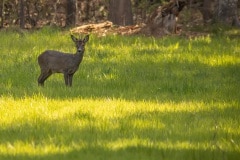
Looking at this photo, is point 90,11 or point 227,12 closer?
point 227,12

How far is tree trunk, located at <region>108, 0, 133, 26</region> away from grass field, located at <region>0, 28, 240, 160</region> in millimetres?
7180

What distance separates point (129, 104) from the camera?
12.3 metres

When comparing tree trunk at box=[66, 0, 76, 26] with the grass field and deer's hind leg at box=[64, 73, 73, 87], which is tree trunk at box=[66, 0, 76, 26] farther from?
deer's hind leg at box=[64, 73, 73, 87]

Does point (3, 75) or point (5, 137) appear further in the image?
point (3, 75)

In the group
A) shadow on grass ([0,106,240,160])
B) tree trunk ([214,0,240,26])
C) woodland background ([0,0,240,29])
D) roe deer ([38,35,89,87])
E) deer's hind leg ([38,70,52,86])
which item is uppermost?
shadow on grass ([0,106,240,160])

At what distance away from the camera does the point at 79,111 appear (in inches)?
445

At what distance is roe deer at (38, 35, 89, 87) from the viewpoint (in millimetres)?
15125

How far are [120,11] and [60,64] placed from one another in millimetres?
14331

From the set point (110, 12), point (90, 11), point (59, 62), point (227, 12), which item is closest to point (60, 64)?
point (59, 62)

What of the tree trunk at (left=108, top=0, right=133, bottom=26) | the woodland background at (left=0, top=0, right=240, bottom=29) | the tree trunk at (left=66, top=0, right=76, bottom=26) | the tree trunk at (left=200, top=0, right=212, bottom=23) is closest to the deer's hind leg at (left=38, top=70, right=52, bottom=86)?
the woodland background at (left=0, top=0, right=240, bottom=29)

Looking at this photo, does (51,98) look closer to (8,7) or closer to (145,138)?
(145,138)

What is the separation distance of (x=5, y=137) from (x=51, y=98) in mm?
3479

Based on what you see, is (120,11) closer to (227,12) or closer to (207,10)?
(227,12)

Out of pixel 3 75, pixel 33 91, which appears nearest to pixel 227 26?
pixel 3 75
